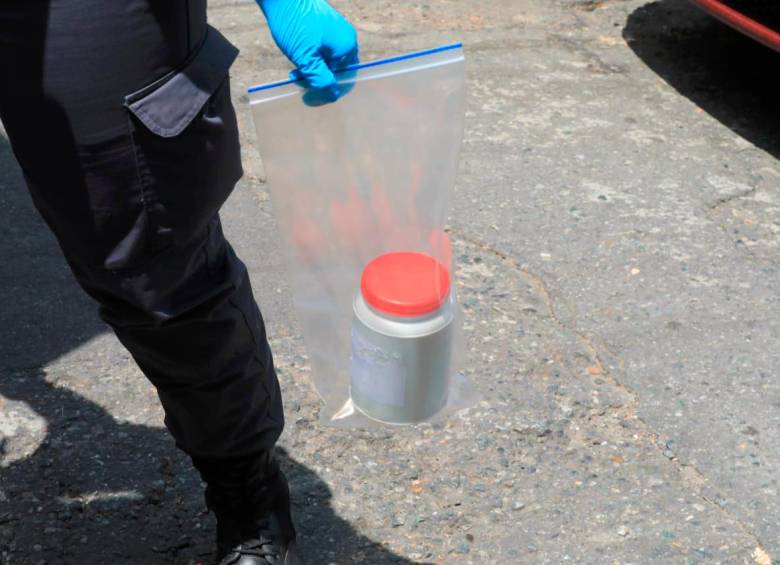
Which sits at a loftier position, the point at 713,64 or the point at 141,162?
the point at 141,162

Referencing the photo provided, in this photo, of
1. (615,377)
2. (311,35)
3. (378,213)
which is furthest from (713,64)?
(311,35)

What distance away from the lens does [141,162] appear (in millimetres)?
1512

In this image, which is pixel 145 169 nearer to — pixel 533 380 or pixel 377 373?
pixel 377 373

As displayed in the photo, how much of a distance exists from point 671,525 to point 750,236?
4.18ft

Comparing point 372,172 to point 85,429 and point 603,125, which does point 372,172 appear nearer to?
point 85,429

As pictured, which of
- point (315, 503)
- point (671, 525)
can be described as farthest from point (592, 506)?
point (315, 503)

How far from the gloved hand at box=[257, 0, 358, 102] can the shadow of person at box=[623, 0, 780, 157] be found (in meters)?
2.42

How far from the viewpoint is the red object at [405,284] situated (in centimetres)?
201

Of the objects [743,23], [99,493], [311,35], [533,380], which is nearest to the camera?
[311,35]

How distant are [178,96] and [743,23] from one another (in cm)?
281

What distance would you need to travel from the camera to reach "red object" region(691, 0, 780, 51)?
12.1 ft

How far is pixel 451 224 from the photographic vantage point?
322 cm

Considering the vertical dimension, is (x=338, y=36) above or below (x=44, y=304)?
above

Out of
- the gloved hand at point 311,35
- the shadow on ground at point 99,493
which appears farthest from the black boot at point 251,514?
the gloved hand at point 311,35
